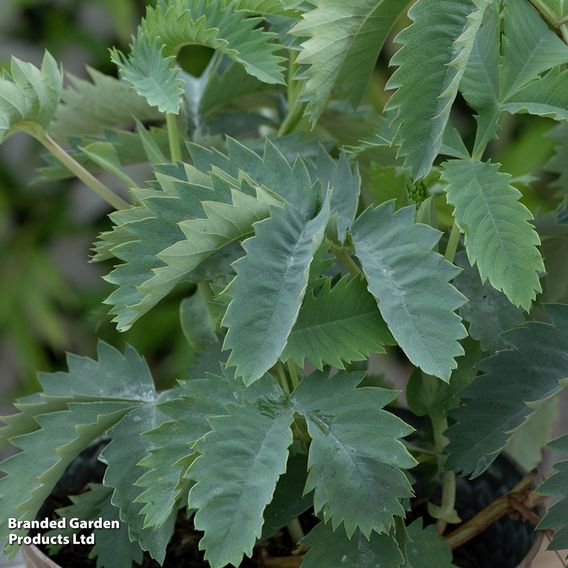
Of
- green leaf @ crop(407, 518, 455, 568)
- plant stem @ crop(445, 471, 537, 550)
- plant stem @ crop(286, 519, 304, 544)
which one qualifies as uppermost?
green leaf @ crop(407, 518, 455, 568)

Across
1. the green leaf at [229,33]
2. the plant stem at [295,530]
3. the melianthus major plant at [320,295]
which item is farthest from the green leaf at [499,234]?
the plant stem at [295,530]

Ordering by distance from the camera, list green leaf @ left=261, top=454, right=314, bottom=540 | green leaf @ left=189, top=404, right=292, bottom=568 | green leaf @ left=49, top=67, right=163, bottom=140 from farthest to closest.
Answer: green leaf @ left=49, top=67, right=163, bottom=140 → green leaf @ left=261, top=454, right=314, bottom=540 → green leaf @ left=189, top=404, right=292, bottom=568

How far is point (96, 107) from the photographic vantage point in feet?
1.97

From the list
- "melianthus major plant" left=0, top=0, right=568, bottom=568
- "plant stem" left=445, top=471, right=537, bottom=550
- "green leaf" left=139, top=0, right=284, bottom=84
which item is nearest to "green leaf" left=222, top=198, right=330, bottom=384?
"melianthus major plant" left=0, top=0, right=568, bottom=568

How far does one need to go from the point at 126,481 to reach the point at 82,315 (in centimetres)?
118

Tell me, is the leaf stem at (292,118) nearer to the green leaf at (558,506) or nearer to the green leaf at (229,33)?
the green leaf at (229,33)

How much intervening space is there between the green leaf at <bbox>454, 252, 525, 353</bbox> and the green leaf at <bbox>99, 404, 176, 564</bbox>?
0.58 ft

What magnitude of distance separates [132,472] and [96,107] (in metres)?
0.26

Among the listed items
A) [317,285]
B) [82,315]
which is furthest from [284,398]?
[82,315]

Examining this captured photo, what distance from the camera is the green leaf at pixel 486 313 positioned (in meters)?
0.49

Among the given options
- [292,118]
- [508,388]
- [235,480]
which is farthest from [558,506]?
[292,118]

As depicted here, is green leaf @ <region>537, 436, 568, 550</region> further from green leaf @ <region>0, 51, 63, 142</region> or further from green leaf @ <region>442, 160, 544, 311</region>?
green leaf @ <region>0, 51, 63, 142</region>

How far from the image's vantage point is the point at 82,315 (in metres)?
1.61

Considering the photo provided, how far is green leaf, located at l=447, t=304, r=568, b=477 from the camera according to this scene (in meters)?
0.47
